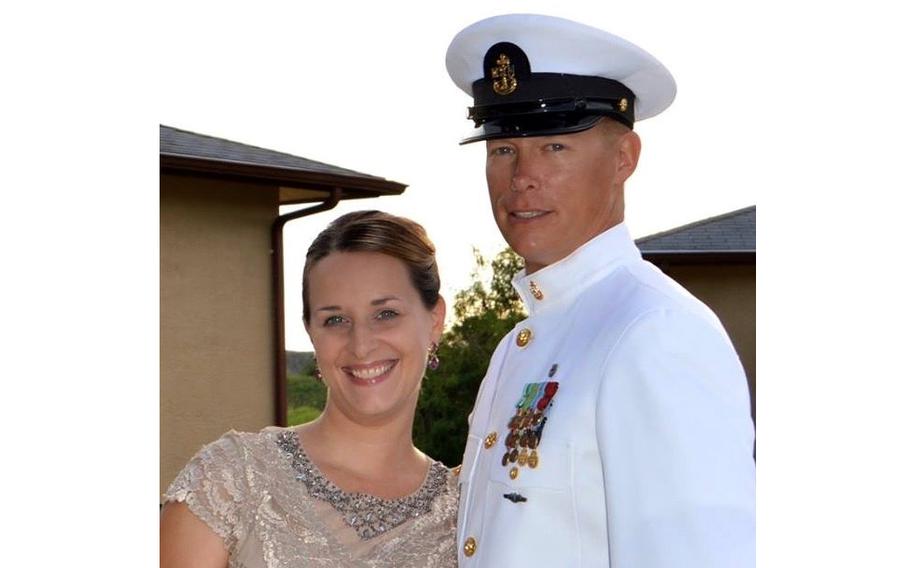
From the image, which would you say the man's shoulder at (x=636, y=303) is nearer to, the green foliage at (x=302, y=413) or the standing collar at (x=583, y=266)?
the standing collar at (x=583, y=266)

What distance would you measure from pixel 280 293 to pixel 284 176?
3.22ft

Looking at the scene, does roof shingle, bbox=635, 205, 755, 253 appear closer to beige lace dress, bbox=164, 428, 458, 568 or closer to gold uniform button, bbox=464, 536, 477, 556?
beige lace dress, bbox=164, 428, 458, 568

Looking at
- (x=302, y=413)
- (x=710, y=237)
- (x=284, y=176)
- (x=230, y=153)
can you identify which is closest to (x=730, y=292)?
(x=710, y=237)

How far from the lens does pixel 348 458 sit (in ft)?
9.10

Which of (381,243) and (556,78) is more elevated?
(556,78)

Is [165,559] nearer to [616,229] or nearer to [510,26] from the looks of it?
[616,229]

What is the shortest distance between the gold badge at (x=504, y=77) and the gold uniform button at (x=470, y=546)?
85 centimetres

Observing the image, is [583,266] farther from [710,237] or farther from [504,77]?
[710,237]

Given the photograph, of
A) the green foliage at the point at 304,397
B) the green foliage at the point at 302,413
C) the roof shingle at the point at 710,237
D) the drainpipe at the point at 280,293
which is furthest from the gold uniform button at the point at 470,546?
the green foliage at the point at 304,397

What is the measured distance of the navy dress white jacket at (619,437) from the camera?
6.20ft

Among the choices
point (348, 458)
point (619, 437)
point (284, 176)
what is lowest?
point (348, 458)
